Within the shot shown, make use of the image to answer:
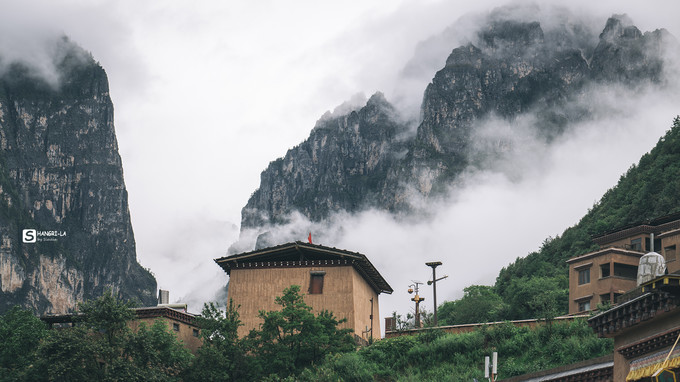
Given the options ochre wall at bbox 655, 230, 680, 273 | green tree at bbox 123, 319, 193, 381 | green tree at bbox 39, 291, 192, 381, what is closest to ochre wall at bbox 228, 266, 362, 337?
green tree at bbox 123, 319, 193, 381

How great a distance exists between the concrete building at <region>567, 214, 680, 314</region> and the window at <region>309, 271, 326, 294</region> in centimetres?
2337

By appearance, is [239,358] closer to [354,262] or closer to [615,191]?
[354,262]

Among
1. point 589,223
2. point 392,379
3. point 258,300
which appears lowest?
point 392,379

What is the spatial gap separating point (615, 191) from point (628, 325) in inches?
4264

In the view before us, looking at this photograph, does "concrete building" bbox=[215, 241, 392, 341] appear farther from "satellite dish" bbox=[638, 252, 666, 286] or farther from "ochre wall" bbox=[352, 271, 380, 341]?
"satellite dish" bbox=[638, 252, 666, 286]

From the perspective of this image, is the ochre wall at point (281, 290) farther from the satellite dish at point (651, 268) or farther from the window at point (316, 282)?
the satellite dish at point (651, 268)

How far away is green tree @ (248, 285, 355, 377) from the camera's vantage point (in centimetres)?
5616

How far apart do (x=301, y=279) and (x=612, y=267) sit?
26917 millimetres

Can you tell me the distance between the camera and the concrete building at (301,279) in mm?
65250

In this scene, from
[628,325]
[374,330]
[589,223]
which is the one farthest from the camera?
[589,223]

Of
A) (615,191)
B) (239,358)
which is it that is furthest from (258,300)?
(615,191)

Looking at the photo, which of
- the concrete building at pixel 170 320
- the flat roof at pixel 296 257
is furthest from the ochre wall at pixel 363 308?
the concrete building at pixel 170 320

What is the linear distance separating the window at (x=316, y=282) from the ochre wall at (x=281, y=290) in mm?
254

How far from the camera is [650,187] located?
113m
